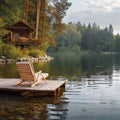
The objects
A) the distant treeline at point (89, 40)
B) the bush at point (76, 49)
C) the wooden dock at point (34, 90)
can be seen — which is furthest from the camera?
the distant treeline at point (89, 40)

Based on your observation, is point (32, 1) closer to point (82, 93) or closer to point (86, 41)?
point (82, 93)

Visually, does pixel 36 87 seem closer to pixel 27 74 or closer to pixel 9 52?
pixel 27 74

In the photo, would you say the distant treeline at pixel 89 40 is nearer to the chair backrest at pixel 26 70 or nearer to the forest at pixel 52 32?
the forest at pixel 52 32

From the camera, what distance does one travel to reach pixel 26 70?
16.5 metres

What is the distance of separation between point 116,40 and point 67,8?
11396cm

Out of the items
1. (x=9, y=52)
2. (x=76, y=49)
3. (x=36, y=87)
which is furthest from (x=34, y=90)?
(x=76, y=49)

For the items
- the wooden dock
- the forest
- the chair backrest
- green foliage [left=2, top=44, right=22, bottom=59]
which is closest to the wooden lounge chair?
the chair backrest

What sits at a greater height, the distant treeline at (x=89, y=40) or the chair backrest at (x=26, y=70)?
the distant treeline at (x=89, y=40)

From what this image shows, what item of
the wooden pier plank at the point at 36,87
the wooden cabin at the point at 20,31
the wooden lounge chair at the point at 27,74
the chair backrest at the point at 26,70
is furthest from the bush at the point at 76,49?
the chair backrest at the point at 26,70

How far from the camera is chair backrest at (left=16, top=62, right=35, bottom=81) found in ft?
53.5

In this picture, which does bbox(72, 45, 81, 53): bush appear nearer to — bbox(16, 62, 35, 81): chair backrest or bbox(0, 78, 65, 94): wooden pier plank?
bbox(0, 78, 65, 94): wooden pier plank

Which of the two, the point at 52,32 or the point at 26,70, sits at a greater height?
the point at 52,32

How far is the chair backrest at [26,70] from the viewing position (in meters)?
16.3

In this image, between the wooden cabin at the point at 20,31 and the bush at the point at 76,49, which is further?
the bush at the point at 76,49
